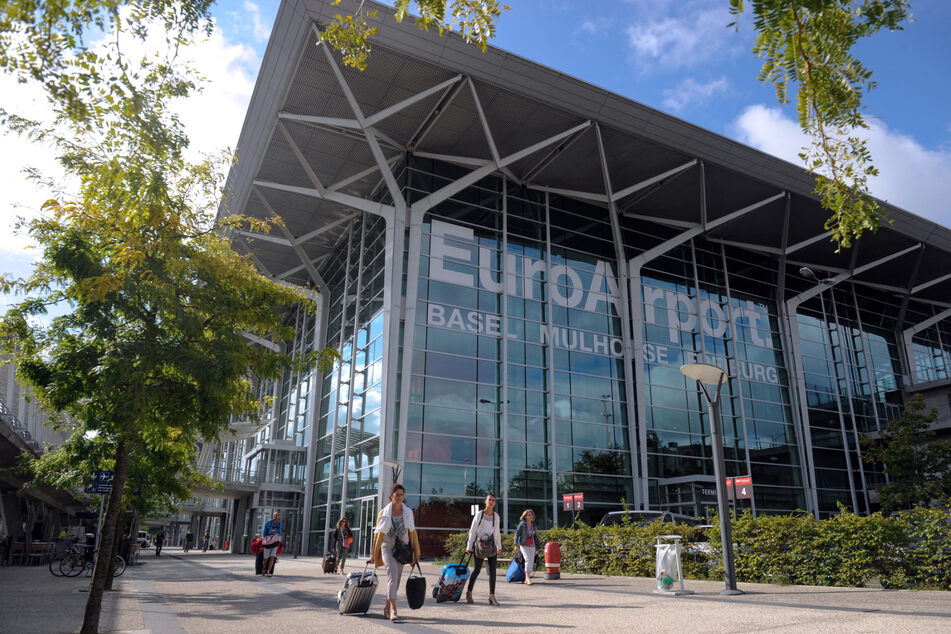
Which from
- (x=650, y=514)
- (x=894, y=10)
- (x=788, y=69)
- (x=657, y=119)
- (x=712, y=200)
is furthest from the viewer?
(x=712, y=200)

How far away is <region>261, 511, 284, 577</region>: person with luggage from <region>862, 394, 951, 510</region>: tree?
1024 inches

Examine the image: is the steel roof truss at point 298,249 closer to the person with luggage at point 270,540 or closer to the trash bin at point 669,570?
the person with luggage at point 270,540

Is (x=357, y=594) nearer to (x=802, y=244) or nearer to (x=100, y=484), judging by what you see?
(x=100, y=484)

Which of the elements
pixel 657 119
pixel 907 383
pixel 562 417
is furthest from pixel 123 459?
pixel 907 383

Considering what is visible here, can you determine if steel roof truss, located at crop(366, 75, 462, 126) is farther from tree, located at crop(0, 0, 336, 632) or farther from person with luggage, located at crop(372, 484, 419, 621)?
person with luggage, located at crop(372, 484, 419, 621)

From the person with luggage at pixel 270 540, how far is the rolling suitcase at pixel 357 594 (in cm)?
849

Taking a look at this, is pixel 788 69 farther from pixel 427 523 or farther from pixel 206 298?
pixel 427 523

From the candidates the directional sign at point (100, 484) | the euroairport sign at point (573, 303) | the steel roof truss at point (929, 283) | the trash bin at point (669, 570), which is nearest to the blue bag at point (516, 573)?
the trash bin at point (669, 570)

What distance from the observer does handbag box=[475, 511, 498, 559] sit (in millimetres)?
9508

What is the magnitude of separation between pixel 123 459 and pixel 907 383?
47.3 meters

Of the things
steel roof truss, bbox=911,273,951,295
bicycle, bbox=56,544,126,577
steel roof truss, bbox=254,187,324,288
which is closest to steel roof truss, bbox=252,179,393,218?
steel roof truss, bbox=254,187,324,288

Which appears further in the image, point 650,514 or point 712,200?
point 712,200

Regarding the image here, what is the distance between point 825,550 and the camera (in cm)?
1141

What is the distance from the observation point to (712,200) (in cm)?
3378
